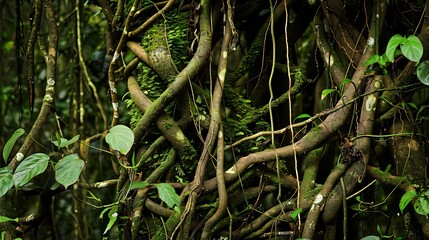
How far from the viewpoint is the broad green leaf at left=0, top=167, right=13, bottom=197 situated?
4.75 feet

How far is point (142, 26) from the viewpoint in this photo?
1.64m

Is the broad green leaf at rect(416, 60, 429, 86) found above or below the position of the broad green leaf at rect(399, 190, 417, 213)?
above

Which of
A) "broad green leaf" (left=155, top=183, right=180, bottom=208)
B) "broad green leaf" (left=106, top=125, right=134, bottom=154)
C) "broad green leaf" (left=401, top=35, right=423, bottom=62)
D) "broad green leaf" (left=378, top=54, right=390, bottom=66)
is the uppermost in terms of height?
"broad green leaf" (left=401, top=35, right=423, bottom=62)

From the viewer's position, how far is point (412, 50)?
4.51 feet

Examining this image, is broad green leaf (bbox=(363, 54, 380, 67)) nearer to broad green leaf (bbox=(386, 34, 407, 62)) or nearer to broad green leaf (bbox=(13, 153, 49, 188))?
broad green leaf (bbox=(386, 34, 407, 62))

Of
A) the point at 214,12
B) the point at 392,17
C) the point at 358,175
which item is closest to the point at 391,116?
the point at 358,175

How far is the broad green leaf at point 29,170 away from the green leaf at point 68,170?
0.15ft

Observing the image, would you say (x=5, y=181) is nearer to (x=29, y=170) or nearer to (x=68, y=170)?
(x=29, y=170)

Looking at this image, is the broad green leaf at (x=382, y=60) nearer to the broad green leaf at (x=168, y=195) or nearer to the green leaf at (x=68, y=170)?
the broad green leaf at (x=168, y=195)

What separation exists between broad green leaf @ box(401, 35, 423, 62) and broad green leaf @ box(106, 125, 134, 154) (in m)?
0.65

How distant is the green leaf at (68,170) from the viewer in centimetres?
135

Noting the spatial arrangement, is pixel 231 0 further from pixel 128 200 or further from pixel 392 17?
pixel 128 200

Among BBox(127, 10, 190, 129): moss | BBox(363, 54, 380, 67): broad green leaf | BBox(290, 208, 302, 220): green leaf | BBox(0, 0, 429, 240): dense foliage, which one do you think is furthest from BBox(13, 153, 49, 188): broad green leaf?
BBox(363, 54, 380, 67): broad green leaf

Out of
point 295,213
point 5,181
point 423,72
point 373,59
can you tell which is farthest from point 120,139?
point 423,72
